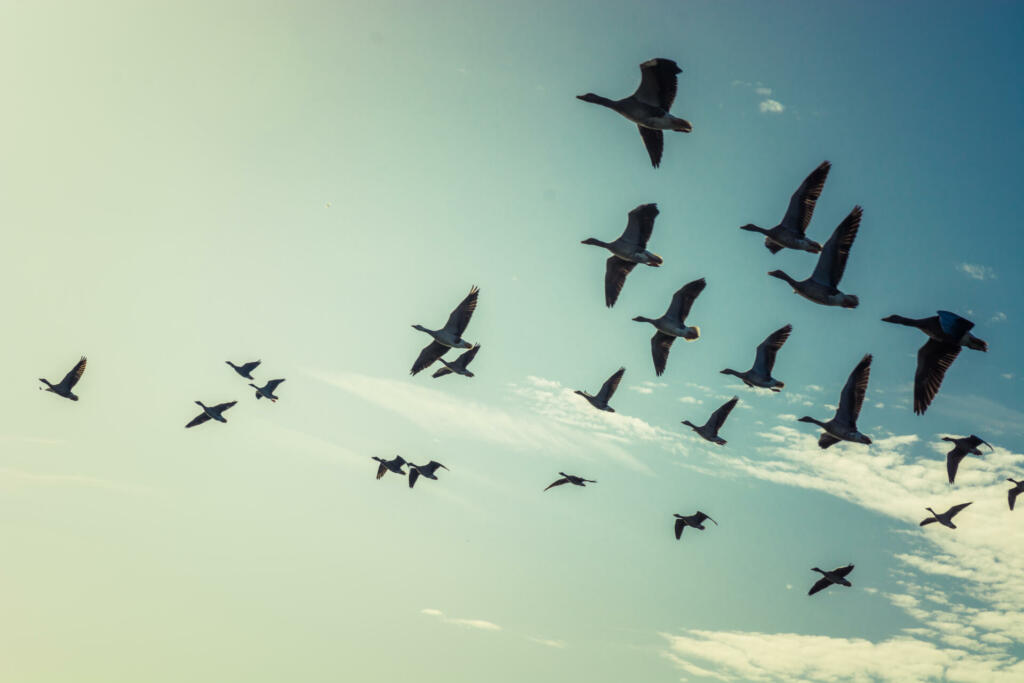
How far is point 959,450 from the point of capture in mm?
32406

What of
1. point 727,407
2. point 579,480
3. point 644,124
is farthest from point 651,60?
point 579,480

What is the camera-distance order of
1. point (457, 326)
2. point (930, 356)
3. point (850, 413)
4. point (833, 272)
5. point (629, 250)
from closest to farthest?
point (930, 356), point (833, 272), point (850, 413), point (629, 250), point (457, 326)

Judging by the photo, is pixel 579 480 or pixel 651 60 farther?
pixel 579 480

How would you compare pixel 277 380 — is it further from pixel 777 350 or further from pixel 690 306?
pixel 777 350

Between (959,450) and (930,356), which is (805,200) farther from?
(959,450)

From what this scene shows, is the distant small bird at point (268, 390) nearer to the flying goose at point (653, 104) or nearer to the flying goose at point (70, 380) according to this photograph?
the flying goose at point (70, 380)

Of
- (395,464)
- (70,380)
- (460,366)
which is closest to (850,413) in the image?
(460,366)

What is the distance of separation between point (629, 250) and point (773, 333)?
21.0 ft

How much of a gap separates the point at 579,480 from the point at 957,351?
761 inches

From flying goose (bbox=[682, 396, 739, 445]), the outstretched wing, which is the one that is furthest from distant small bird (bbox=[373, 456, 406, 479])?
the outstretched wing

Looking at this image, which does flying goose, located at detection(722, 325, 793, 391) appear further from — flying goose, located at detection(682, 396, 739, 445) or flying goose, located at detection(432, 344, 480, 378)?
flying goose, located at detection(432, 344, 480, 378)

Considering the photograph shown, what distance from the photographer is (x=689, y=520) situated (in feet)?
132

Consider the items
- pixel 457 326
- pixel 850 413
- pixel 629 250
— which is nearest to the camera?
pixel 850 413

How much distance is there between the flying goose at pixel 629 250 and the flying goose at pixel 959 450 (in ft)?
44.3
